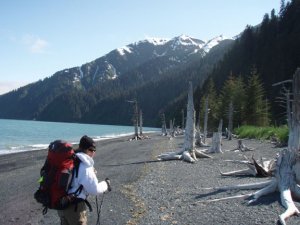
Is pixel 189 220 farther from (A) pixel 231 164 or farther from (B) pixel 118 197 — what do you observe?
(A) pixel 231 164

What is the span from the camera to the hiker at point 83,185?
636 cm

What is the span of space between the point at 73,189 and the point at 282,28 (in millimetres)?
107772

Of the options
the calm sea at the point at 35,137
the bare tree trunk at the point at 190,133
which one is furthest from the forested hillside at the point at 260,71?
the bare tree trunk at the point at 190,133

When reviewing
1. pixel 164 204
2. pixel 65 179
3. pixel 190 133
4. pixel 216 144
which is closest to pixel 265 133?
pixel 216 144

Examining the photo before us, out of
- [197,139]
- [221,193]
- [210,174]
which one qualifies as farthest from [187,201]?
[197,139]

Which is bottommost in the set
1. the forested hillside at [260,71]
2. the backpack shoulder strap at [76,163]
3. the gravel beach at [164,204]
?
the gravel beach at [164,204]

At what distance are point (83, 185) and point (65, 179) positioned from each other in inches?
12.8

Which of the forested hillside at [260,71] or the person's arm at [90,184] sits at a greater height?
the forested hillside at [260,71]

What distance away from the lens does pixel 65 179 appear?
6.17m

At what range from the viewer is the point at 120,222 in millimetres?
10961

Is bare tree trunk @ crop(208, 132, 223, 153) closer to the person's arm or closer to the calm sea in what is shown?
the person's arm

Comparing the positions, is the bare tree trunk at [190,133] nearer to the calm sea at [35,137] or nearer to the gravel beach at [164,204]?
the gravel beach at [164,204]

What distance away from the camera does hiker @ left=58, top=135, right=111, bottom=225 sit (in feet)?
20.9

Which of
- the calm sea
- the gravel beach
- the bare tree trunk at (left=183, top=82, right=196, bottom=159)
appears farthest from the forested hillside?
the gravel beach
